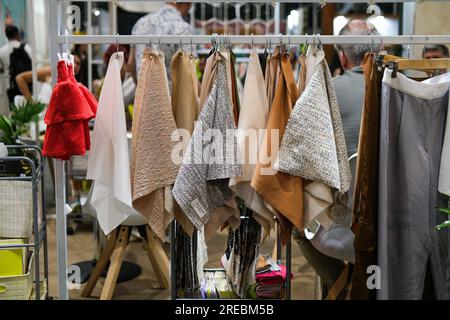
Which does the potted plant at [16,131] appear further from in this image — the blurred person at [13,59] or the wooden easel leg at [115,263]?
the blurred person at [13,59]

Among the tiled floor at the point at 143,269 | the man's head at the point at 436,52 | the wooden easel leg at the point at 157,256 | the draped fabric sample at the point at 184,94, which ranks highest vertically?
the man's head at the point at 436,52

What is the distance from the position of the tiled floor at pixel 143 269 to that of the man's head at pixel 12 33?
59.1 inches

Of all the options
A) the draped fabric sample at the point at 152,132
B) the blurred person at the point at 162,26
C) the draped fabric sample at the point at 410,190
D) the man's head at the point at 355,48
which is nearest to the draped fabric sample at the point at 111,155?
the draped fabric sample at the point at 152,132

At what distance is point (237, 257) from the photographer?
249 cm

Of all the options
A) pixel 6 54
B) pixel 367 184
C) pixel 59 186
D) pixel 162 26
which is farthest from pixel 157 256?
pixel 6 54

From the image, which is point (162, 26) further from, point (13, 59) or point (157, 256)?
point (157, 256)

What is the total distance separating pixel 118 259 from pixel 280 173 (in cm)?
159

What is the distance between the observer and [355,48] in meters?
2.93

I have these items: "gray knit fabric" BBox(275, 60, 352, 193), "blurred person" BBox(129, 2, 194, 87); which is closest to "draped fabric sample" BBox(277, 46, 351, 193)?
"gray knit fabric" BBox(275, 60, 352, 193)

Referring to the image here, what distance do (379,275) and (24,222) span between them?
1389 mm

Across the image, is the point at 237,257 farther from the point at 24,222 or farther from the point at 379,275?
the point at 24,222

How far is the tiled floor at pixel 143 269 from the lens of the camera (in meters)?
3.15
